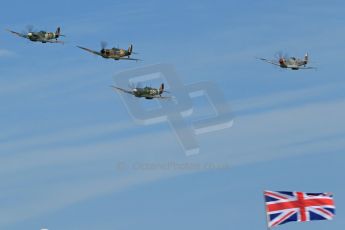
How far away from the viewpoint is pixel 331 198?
185250 millimetres

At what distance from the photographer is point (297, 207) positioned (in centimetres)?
18550

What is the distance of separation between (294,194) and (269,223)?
621cm

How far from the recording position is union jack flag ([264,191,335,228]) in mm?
184250

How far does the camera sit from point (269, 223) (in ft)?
602

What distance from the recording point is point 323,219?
601 ft

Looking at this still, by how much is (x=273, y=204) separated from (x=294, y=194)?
10.8ft

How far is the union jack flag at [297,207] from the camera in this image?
184 meters

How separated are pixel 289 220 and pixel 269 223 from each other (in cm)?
316

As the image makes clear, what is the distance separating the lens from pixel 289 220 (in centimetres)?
18488

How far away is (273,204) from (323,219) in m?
7.74

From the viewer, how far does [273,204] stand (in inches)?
7352

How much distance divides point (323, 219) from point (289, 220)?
15.9 feet
